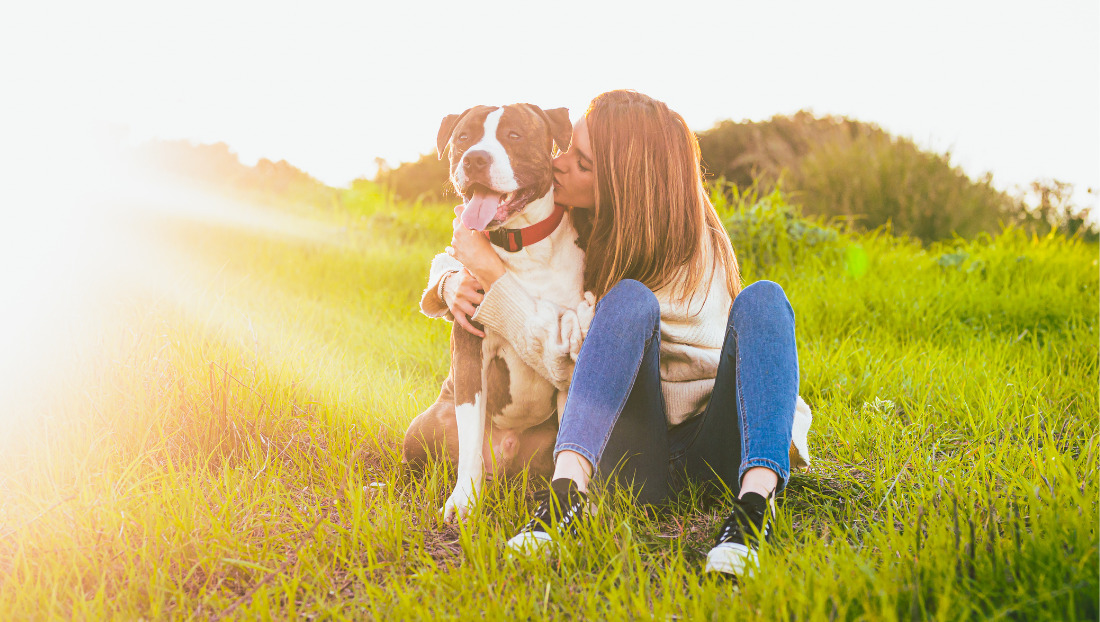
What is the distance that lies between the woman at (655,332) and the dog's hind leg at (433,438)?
0.36 meters

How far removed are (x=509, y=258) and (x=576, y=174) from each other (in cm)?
36

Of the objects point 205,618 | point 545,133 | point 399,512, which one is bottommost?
point 205,618

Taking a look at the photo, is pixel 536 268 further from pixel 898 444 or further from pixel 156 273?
pixel 156 273

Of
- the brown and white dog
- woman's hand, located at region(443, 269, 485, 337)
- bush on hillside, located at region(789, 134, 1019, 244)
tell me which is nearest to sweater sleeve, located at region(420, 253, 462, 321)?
woman's hand, located at region(443, 269, 485, 337)

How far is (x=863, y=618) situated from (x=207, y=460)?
1879 millimetres

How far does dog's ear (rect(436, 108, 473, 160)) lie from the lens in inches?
96.8

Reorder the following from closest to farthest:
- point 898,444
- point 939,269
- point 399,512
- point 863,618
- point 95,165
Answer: point 863,618 < point 399,512 < point 898,444 < point 939,269 < point 95,165

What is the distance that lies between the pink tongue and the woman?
0.27 feet

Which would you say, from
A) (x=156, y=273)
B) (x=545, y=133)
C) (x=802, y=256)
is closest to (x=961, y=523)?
(x=545, y=133)

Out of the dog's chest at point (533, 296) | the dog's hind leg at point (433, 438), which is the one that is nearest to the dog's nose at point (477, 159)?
the dog's chest at point (533, 296)

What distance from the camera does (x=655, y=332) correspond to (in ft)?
6.39

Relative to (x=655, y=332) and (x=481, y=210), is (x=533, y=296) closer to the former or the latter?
(x=481, y=210)

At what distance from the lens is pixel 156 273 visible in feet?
13.1

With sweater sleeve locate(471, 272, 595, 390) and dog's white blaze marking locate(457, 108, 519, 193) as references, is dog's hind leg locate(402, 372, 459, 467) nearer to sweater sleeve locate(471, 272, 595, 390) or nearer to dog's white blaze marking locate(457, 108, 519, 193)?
sweater sleeve locate(471, 272, 595, 390)
